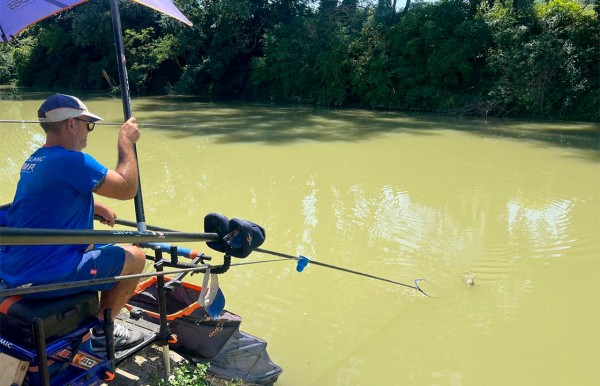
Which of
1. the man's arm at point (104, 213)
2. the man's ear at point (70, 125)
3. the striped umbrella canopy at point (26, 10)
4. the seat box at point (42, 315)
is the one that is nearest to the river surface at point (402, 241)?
the man's arm at point (104, 213)

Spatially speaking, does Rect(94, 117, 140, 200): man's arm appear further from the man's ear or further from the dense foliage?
the dense foliage

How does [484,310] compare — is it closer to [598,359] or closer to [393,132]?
[598,359]

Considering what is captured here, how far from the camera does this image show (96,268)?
221 centimetres

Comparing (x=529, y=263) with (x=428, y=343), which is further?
(x=529, y=263)

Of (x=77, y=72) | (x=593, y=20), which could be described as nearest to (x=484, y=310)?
(x=593, y=20)

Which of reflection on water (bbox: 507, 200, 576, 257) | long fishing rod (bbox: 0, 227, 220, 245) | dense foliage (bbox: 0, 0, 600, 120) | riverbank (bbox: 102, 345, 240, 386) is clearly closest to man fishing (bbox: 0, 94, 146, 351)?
long fishing rod (bbox: 0, 227, 220, 245)

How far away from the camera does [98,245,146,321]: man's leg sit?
7.72 ft

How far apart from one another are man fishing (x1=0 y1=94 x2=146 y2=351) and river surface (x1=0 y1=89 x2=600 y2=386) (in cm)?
85

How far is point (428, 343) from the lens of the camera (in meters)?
3.81

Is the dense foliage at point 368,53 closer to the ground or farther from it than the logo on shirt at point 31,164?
farther from it

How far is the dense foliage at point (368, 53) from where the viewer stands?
16.8 metres

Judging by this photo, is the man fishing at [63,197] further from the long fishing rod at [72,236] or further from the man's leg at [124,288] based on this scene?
the long fishing rod at [72,236]

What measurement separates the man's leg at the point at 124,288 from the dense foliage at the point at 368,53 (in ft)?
44.9

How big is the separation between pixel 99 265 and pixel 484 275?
3837 millimetres
